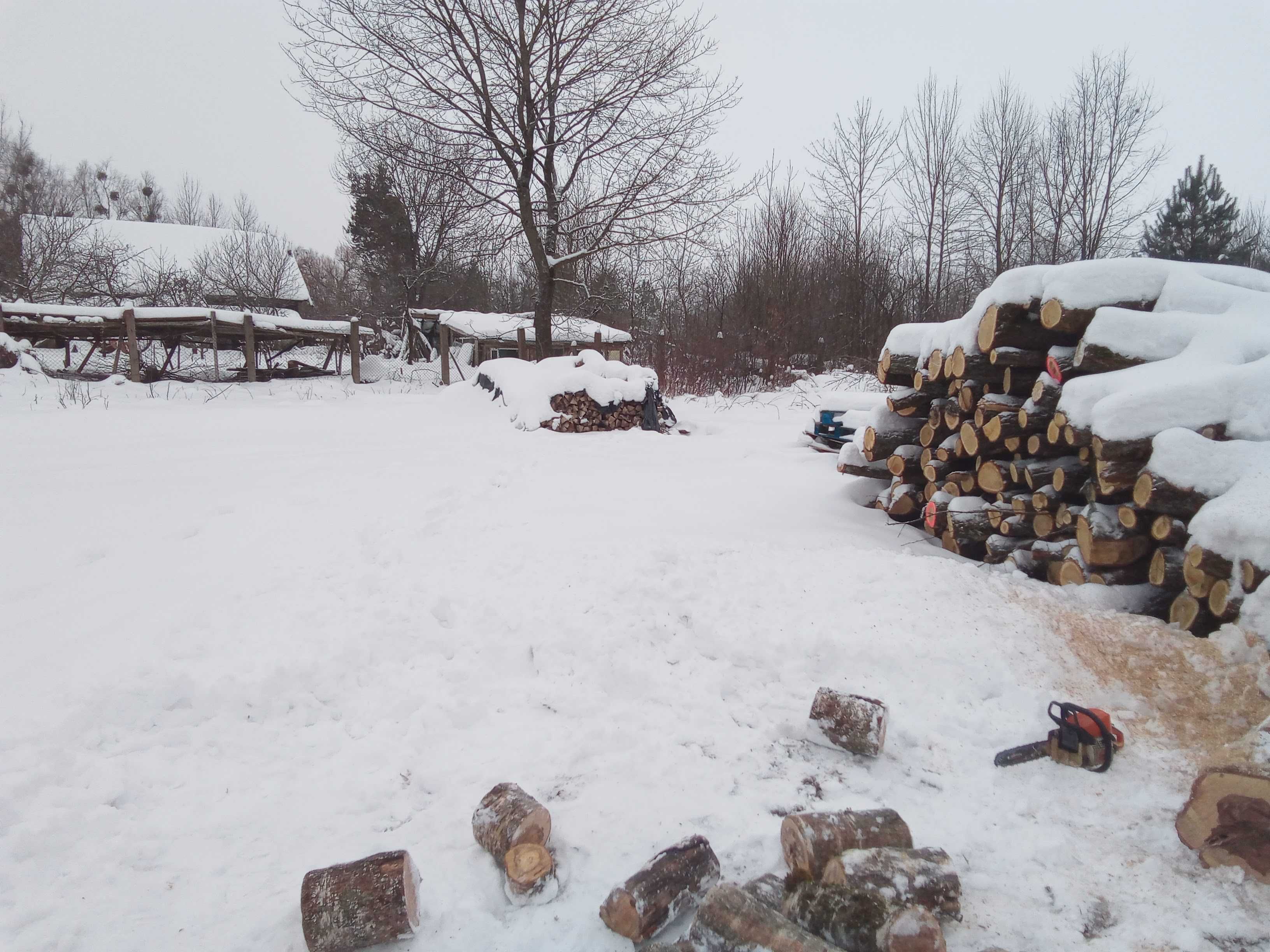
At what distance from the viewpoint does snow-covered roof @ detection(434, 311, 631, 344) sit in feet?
54.2

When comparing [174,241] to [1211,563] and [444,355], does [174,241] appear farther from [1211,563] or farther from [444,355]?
[1211,563]

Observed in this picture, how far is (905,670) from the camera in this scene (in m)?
2.92

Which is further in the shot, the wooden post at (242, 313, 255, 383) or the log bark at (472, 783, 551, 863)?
the wooden post at (242, 313, 255, 383)

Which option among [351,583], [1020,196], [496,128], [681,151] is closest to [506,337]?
[496,128]

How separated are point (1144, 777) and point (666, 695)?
1.77 meters

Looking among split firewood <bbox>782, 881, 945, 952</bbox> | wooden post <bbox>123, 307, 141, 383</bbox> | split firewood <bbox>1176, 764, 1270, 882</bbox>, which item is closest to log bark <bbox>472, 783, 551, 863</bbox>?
split firewood <bbox>782, 881, 945, 952</bbox>

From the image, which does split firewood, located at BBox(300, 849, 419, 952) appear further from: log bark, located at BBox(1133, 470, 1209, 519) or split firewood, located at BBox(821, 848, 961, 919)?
log bark, located at BBox(1133, 470, 1209, 519)

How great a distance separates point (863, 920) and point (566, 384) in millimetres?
7518

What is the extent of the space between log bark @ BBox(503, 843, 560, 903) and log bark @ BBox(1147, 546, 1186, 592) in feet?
10.5

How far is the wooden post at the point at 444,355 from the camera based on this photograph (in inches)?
661

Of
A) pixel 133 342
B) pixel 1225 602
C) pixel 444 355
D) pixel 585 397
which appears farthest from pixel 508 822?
pixel 444 355

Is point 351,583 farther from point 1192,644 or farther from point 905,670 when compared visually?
point 1192,644

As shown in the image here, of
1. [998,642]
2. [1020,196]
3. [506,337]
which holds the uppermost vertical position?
[1020,196]

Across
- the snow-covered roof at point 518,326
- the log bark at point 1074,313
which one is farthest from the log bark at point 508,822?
the snow-covered roof at point 518,326
